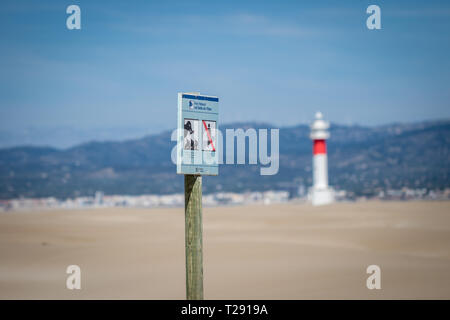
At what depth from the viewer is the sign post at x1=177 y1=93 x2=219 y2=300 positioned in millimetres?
8250

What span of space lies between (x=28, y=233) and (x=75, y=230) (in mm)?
2582

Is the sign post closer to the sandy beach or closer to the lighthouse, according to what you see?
the sandy beach

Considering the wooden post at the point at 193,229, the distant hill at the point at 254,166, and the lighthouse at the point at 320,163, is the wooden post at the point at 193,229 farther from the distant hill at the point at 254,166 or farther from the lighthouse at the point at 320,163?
the distant hill at the point at 254,166

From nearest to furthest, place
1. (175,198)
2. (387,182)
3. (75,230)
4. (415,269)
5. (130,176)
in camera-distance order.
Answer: (415,269) → (75,230) → (175,198) → (387,182) → (130,176)

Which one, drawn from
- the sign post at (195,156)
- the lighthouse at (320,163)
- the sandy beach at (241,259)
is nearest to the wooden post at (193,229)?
the sign post at (195,156)

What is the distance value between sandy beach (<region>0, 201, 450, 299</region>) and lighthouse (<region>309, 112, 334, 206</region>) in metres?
18.5

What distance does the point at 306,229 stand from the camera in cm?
3300

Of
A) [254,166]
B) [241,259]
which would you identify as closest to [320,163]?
[241,259]

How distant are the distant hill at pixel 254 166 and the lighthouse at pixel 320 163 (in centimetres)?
4550

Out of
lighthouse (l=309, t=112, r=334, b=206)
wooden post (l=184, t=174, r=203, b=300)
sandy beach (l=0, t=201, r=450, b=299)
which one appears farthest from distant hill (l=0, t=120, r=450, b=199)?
wooden post (l=184, t=174, r=203, b=300)

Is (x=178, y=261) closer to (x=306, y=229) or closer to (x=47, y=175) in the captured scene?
(x=306, y=229)

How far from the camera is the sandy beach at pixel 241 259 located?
50.9 feet

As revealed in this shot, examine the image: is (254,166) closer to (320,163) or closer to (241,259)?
(320,163)
